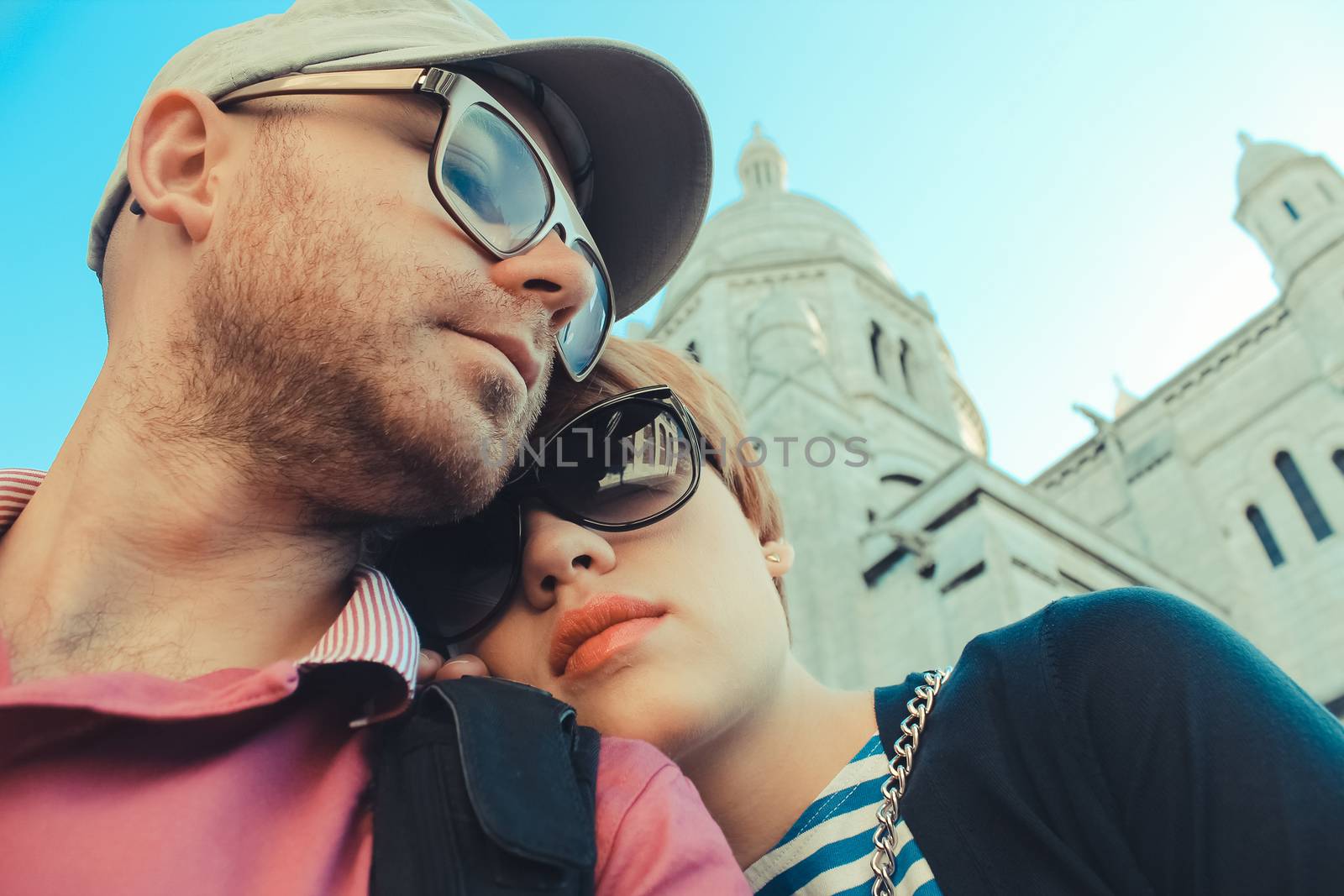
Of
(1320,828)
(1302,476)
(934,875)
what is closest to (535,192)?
(934,875)

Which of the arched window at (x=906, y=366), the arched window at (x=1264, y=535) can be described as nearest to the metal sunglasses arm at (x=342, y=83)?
the arched window at (x=1264, y=535)

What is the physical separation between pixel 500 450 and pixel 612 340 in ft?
3.20

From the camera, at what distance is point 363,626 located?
1.54 metres

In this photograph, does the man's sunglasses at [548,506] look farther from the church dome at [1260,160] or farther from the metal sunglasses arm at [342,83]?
the church dome at [1260,160]

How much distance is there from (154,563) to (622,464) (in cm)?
98

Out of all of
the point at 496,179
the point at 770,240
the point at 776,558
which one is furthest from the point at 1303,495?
the point at 496,179

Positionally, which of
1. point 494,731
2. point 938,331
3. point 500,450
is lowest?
point 494,731

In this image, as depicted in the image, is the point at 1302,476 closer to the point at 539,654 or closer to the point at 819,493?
the point at 819,493

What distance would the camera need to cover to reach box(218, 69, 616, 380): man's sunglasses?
1.83m

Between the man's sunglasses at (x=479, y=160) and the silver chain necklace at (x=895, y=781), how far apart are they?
1078 millimetres

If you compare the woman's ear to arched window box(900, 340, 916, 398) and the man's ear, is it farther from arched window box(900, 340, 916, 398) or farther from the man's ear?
arched window box(900, 340, 916, 398)

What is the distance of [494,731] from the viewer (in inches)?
49.3

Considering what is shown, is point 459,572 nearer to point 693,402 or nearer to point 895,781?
point 693,402

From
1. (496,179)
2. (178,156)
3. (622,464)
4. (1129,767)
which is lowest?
(1129,767)
